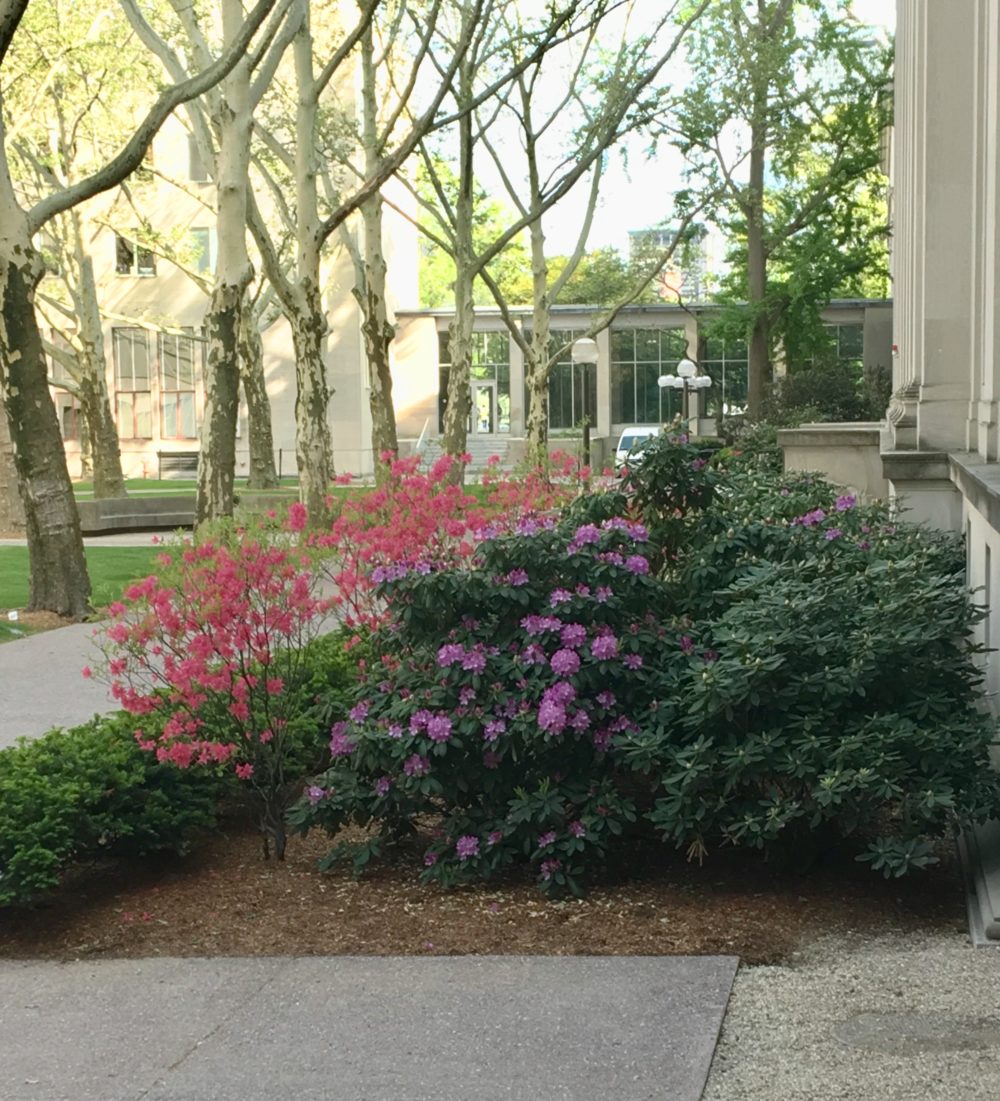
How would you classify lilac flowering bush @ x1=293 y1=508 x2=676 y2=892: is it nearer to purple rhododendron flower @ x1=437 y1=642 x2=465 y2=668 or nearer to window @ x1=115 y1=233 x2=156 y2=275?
purple rhododendron flower @ x1=437 y1=642 x2=465 y2=668

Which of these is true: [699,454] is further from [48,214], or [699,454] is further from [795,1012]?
[48,214]

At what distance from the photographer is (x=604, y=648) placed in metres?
6.63

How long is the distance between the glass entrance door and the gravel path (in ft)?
208

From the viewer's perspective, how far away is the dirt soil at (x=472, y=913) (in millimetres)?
5848

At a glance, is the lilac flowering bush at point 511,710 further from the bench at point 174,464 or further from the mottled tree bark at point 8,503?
the bench at point 174,464

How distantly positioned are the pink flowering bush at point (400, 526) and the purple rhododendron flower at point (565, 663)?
3.38 ft

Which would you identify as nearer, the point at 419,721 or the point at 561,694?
the point at 561,694

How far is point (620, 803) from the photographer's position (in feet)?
21.5

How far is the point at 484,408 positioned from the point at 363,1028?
66.0m

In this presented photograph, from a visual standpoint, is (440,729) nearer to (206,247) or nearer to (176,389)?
(206,247)

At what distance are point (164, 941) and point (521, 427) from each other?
6199 cm

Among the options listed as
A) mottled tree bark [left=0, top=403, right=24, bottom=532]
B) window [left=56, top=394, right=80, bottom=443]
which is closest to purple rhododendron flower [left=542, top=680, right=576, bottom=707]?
mottled tree bark [left=0, top=403, right=24, bottom=532]

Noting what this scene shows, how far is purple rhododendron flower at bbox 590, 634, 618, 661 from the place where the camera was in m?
6.62

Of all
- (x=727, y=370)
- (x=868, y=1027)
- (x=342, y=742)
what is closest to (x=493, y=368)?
(x=727, y=370)
